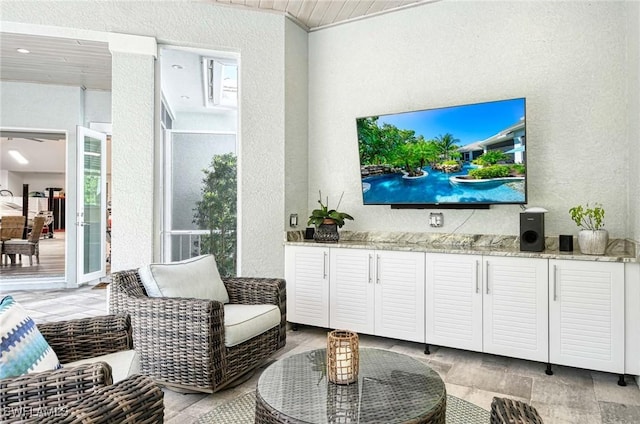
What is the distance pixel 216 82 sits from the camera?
14.2ft

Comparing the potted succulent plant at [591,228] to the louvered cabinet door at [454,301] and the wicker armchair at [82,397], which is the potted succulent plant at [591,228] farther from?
the wicker armchair at [82,397]

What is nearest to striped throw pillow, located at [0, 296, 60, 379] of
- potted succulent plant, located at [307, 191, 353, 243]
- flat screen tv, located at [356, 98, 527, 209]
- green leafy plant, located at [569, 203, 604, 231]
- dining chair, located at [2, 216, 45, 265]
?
potted succulent plant, located at [307, 191, 353, 243]

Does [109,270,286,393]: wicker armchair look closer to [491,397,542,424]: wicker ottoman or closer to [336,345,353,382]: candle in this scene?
[336,345,353,382]: candle

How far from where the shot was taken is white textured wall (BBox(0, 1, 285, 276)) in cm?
368

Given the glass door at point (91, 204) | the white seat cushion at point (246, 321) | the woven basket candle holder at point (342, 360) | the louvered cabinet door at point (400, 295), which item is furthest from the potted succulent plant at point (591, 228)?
the glass door at point (91, 204)

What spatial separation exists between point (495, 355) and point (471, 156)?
162cm

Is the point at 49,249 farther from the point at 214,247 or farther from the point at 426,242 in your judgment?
the point at 426,242

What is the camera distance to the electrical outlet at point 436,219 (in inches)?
149

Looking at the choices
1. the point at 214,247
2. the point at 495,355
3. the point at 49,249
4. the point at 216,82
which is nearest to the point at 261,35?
the point at 216,82

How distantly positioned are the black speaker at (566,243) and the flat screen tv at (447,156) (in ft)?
1.27

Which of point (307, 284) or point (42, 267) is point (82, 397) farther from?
point (42, 267)

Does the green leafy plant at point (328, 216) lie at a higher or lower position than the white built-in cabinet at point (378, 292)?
higher

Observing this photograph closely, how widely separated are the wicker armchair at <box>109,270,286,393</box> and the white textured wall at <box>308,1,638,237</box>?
6.78ft

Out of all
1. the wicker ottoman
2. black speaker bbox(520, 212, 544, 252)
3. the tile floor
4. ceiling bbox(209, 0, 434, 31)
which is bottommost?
the tile floor
